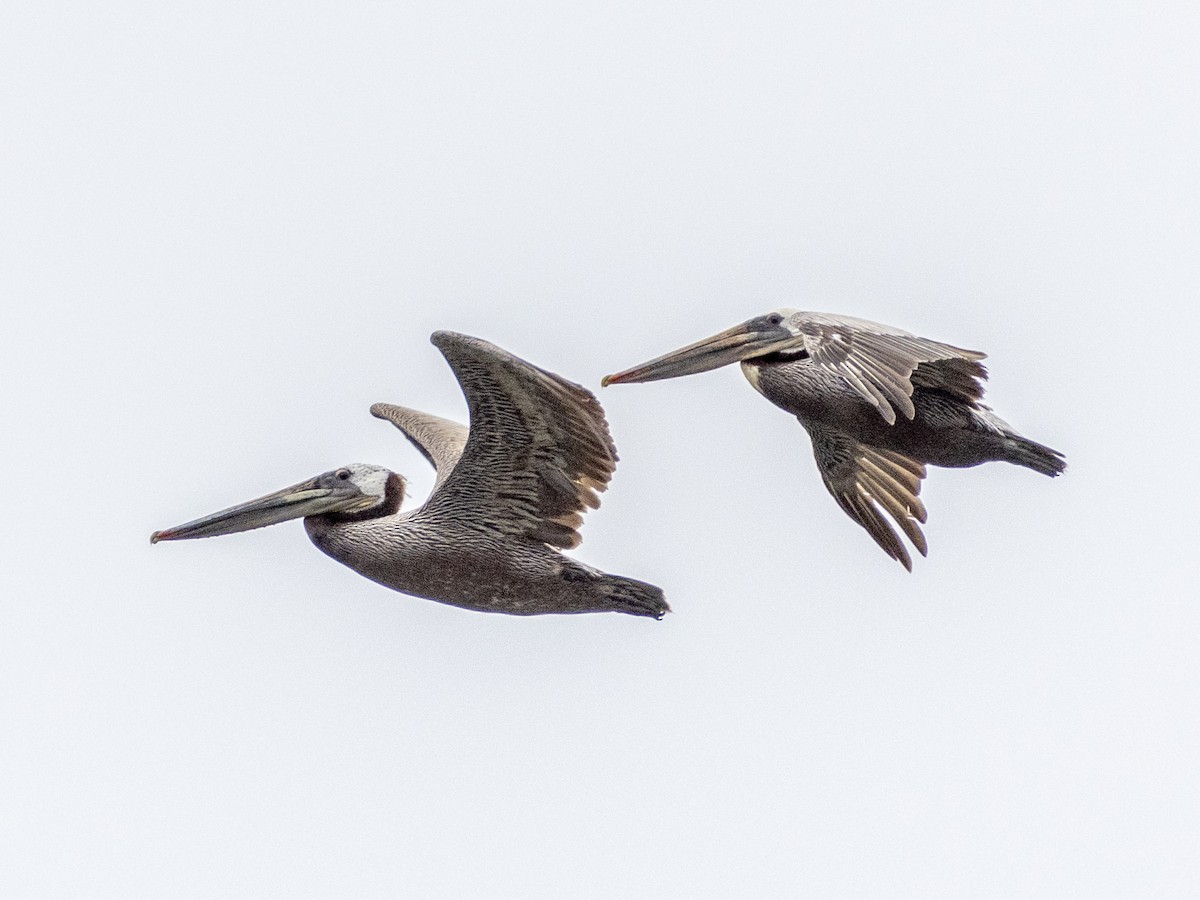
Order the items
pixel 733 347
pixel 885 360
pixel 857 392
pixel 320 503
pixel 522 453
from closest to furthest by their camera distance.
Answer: pixel 885 360 → pixel 522 453 → pixel 857 392 → pixel 320 503 → pixel 733 347

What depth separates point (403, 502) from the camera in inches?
470

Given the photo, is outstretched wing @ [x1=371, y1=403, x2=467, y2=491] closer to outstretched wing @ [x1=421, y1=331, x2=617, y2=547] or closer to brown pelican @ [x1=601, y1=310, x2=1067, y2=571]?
outstretched wing @ [x1=421, y1=331, x2=617, y2=547]

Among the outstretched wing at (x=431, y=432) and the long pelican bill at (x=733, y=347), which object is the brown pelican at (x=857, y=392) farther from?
the outstretched wing at (x=431, y=432)

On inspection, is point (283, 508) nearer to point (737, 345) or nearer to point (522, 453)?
point (522, 453)

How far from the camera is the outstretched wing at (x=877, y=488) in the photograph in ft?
43.5

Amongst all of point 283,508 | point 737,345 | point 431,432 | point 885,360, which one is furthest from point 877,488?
point 283,508

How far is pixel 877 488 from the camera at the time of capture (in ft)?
43.9

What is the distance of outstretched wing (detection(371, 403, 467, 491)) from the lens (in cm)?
1309

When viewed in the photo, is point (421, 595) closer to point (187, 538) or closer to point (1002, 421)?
point (187, 538)

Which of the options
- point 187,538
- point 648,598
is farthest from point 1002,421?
point 187,538

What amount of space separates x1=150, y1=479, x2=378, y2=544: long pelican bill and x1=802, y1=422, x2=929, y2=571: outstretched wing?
9.53ft

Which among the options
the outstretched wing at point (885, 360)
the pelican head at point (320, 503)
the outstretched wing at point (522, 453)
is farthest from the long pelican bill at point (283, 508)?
the outstretched wing at point (885, 360)

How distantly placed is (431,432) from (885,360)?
3.51 m

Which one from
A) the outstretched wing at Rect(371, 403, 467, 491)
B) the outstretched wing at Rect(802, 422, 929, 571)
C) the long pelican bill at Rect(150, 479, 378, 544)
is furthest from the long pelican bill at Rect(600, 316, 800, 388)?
the long pelican bill at Rect(150, 479, 378, 544)
